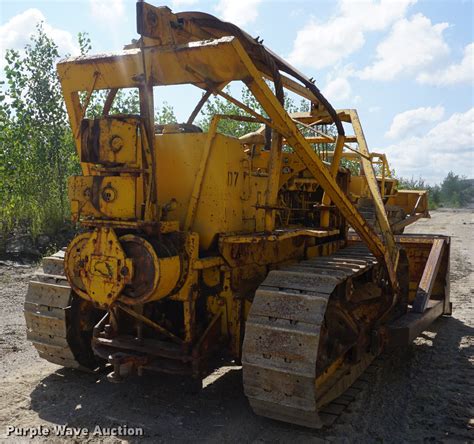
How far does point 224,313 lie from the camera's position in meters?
4.23

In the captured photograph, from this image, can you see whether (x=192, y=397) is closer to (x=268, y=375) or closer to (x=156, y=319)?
(x=156, y=319)

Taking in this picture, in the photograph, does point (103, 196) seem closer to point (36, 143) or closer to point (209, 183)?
point (209, 183)

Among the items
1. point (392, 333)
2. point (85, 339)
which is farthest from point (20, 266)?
point (392, 333)

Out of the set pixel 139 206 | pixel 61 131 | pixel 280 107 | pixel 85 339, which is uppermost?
pixel 61 131

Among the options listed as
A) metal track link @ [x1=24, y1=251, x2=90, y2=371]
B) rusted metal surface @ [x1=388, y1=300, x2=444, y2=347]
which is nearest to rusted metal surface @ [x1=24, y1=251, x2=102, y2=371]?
metal track link @ [x1=24, y1=251, x2=90, y2=371]

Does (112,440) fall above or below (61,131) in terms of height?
below

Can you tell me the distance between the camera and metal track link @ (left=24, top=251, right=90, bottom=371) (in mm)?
4477

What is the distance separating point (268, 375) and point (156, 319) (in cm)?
129

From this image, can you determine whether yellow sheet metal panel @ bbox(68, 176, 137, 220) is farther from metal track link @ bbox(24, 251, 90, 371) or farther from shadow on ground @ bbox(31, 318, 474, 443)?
shadow on ground @ bbox(31, 318, 474, 443)

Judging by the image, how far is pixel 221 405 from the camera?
411 centimetres

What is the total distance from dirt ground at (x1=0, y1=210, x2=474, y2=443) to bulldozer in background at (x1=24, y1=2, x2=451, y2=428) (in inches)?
8.1

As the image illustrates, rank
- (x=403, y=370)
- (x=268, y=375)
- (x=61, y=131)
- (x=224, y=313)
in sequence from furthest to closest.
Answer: (x=61, y=131) < (x=403, y=370) < (x=224, y=313) < (x=268, y=375)

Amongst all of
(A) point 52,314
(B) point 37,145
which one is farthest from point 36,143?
(A) point 52,314

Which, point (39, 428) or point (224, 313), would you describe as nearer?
point (39, 428)
